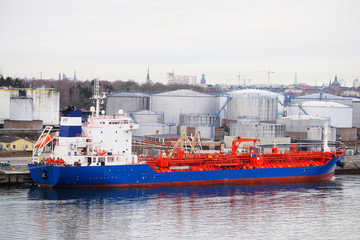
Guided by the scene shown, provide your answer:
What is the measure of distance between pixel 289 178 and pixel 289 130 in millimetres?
19008

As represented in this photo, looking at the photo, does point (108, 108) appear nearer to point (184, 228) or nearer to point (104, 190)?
point (104, 190)

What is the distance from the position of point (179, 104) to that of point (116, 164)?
31.6 metres

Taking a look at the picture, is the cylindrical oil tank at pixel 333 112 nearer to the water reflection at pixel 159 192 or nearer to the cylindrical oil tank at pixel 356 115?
the cylindrical oil tank at pixel 356 115

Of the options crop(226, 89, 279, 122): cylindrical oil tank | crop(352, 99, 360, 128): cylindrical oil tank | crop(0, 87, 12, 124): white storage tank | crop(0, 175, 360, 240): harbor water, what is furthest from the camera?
crop(352, 99, 360, 128): cylindrical oil tank

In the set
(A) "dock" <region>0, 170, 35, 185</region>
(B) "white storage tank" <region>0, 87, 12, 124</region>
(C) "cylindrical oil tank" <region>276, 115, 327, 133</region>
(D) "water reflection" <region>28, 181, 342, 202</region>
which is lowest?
(D) "water reflection" <region>28, 181, 342, 202</region>

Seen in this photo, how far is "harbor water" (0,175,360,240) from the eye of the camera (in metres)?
28.3

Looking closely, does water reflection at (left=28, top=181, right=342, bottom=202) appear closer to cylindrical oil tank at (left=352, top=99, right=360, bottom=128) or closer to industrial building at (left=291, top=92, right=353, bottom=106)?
cylindrical oil tank at (left=352, top=99, right=360, bottom=128)

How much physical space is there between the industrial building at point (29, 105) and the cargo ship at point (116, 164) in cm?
1922

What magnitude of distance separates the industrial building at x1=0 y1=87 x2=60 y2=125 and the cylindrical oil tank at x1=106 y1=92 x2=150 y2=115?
8.00m

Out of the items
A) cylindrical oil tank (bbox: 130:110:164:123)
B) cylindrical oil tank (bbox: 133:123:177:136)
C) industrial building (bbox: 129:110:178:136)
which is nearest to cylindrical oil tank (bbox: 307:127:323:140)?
industrial building (bbox: 129:110:178:136)

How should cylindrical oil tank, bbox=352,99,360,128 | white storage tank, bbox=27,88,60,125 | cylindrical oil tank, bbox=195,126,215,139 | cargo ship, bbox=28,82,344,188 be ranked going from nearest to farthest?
cargo ship, bbox=28,82,344,188 < cylindrical oil tank, bbox=195,126,215,139 < white storage tank, bbox=27,88,60,125 < cylindrical oil tank, bbox=352,99,360,128

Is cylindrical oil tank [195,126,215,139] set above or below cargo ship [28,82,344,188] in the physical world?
above

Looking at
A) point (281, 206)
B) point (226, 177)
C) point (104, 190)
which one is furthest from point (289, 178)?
point (104, 190)

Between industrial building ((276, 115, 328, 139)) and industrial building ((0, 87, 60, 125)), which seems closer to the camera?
industrial building ((0, 87, 60, 125))
